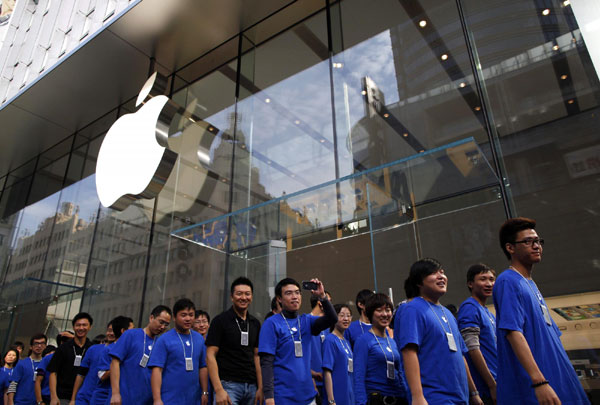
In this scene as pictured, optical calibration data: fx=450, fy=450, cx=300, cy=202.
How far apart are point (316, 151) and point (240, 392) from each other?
4784 millimetres

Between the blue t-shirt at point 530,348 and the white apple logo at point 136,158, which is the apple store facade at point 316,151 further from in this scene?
the blue t-shirt at point 530,348

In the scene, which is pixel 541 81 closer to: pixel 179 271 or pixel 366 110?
pixel 366 110

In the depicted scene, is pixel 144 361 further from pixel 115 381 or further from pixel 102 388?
pixel 102 388

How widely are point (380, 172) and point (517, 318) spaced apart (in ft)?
11.3

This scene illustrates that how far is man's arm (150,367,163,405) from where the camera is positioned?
391 centimetres

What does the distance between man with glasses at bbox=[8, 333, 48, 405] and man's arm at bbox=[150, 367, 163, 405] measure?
4.75 meters

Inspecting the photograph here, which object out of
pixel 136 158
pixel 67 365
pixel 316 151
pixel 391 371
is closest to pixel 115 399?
pixel 67 365

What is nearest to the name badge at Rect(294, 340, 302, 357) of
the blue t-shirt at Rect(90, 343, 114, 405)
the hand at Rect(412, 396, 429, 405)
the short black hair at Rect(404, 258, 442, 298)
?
the short black hair at Rect(404, 258, 442, 298)

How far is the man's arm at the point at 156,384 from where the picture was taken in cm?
391

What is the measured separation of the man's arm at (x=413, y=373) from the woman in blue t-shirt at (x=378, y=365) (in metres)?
0.94

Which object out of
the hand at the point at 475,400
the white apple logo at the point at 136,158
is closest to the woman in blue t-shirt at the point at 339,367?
the hand at the point at 475,400

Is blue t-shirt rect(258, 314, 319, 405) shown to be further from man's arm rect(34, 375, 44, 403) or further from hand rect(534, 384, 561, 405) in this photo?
man's arm rect(34, 375, 44, 403)

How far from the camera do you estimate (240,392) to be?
3.87 metres

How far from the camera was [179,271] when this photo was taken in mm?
8609
